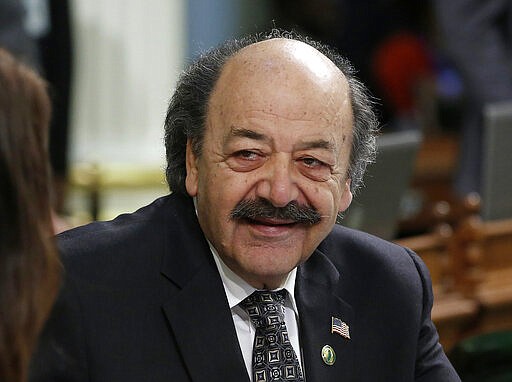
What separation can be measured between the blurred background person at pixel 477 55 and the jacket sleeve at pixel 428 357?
2.11 meters

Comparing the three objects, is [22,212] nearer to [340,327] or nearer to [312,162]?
[312,162]

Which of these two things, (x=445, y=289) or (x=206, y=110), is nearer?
(x=206, y=110)

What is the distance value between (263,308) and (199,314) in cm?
14

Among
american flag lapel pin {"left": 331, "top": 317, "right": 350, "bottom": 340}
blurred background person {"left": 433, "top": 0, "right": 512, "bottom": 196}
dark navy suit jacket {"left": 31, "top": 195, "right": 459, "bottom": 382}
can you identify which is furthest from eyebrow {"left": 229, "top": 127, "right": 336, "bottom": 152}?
blurred background person {"left": 433, "top": 0, "right": 512, "bottom": 196}

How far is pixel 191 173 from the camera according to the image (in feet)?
7.84

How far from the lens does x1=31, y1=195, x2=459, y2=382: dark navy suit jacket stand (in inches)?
86.4

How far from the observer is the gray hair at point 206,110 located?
2.35 metres

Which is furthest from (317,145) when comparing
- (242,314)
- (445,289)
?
(445,289)

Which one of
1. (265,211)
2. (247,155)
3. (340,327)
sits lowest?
(340,327)

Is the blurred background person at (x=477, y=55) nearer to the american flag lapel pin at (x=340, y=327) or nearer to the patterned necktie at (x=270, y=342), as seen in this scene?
the american flag lapel pin at (x=340, y=327)

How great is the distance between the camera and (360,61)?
6680 mm

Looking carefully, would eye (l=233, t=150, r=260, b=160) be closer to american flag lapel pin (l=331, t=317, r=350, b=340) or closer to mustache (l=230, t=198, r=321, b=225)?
mustache (l=230, t=198, r=321, b=225)

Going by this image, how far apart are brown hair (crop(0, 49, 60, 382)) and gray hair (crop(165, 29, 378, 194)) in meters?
0.83

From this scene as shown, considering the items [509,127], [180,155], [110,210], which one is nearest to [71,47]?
[110,210]
